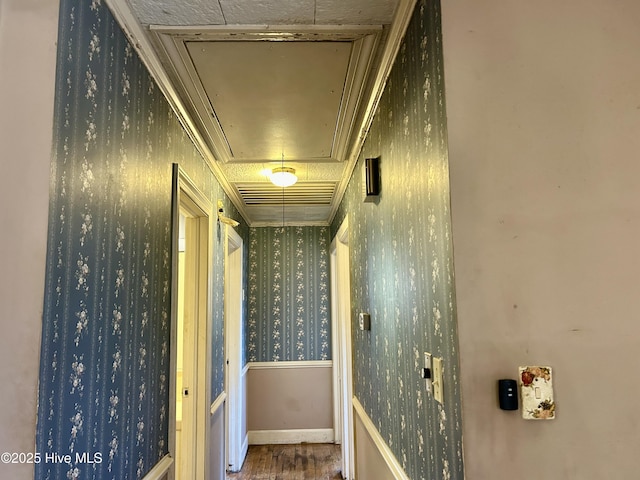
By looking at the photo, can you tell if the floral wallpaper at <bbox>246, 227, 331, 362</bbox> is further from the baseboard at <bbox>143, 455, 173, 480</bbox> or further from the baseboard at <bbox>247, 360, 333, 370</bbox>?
the baseboard at <bbox>143, 455, 173, 480</bbox>

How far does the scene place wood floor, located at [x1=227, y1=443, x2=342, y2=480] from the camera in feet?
12.6

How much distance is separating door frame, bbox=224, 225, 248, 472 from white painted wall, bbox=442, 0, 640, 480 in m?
2.73

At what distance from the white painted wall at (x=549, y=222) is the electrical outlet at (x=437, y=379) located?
141 millimetres

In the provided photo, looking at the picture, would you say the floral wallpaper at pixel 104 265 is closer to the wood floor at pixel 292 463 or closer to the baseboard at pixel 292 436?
the wood floor at pixel 292 463

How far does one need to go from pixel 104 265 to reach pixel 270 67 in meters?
1.00

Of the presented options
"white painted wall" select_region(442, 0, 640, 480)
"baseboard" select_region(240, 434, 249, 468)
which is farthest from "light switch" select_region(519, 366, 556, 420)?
"baseboard" select_region(240, 434, 249, 468)

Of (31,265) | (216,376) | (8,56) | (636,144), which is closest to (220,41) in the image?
(8,56)

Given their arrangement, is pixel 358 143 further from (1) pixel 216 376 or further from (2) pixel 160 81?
(1) pixel 216 376

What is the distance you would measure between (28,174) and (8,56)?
28 centimetres

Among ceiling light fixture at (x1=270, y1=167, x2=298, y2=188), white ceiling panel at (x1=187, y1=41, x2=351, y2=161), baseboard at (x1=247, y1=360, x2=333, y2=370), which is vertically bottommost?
baseboard at (x1=247, y1=360, x2=333, y2=370)

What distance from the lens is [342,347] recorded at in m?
4.09

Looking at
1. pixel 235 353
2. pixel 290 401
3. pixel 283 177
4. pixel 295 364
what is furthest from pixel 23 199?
pixel 290 401

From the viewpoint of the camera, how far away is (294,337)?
4844 millimetres

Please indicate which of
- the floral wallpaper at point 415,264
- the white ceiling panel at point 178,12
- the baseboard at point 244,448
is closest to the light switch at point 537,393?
the floral wallpaper at point 415,264
